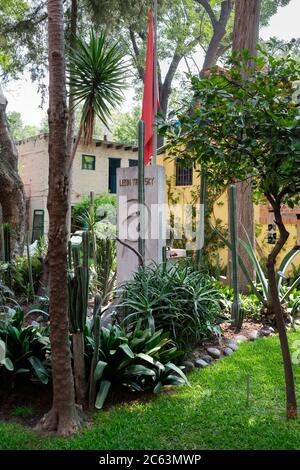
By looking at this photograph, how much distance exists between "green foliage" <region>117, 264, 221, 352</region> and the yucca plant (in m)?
2.86

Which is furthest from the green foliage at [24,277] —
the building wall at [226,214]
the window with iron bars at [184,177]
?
the window with iron bars at [184,177]

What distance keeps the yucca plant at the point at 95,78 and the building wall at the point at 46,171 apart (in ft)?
38.4

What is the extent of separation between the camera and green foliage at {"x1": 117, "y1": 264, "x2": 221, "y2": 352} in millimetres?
4867

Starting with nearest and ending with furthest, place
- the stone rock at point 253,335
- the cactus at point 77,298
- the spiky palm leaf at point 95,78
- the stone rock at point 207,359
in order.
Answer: the cactus at point 77,298 → the stone rock at point 207,359 → the stone rock at point 253,335 → the spiky palm leaf at point 95,78

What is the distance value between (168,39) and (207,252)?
10.1 meters

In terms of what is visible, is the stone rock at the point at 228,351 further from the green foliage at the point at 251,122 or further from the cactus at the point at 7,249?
the cactus at the point at 7,249

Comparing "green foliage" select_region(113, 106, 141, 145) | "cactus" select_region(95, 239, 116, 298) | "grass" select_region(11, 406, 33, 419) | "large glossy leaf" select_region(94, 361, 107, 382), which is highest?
"green foliage" select_region(113, 106, 141, 145)

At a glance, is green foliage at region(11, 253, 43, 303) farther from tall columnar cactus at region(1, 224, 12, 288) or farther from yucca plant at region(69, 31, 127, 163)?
yucca plant at region(69, 31, 127, 163)

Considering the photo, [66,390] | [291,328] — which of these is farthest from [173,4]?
[66,390]

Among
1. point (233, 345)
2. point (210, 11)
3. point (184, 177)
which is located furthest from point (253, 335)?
point (210, 11)

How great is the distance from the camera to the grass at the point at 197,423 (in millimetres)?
3025

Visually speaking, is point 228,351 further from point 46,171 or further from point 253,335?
point 46,171

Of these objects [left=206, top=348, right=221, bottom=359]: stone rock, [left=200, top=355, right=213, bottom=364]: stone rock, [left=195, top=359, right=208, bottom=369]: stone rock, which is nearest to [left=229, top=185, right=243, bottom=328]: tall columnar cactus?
[left=206, top=348, right=221, bottom=359]: stone rock

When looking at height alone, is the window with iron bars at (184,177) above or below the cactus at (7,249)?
above
